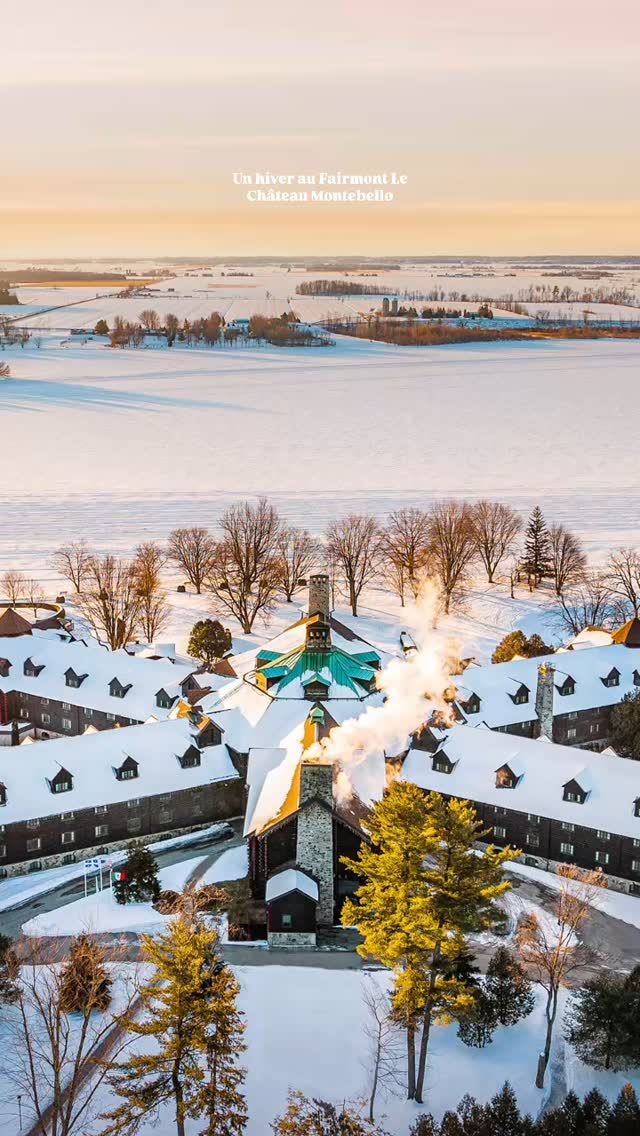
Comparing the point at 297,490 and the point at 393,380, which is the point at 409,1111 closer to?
the point at 297,490

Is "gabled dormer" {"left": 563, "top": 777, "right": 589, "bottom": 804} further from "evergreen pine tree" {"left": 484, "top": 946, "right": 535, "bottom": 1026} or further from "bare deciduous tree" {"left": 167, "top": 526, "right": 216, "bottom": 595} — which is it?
"bare deciduous tree" {"left": 167, "top": 526, "right": 216, "bottom": 595}

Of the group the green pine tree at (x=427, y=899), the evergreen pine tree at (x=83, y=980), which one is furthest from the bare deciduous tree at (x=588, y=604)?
the evergreen pine tree at (x=83, y=980)

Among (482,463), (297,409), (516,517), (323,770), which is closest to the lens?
(323,770)

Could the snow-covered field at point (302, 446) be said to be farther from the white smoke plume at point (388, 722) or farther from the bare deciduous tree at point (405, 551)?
the white smoke plume at point (388, 722)

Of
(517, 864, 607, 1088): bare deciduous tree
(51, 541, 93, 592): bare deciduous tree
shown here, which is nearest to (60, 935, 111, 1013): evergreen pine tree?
(517, 864, 607, 1088): bare deciduous tree

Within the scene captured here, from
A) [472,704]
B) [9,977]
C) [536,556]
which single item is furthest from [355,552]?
[9,977]

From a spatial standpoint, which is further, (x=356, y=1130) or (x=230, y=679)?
(x=230, y=679)

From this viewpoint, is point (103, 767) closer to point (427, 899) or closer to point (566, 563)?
point (427, 899)

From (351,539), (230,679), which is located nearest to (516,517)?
(351,539)
